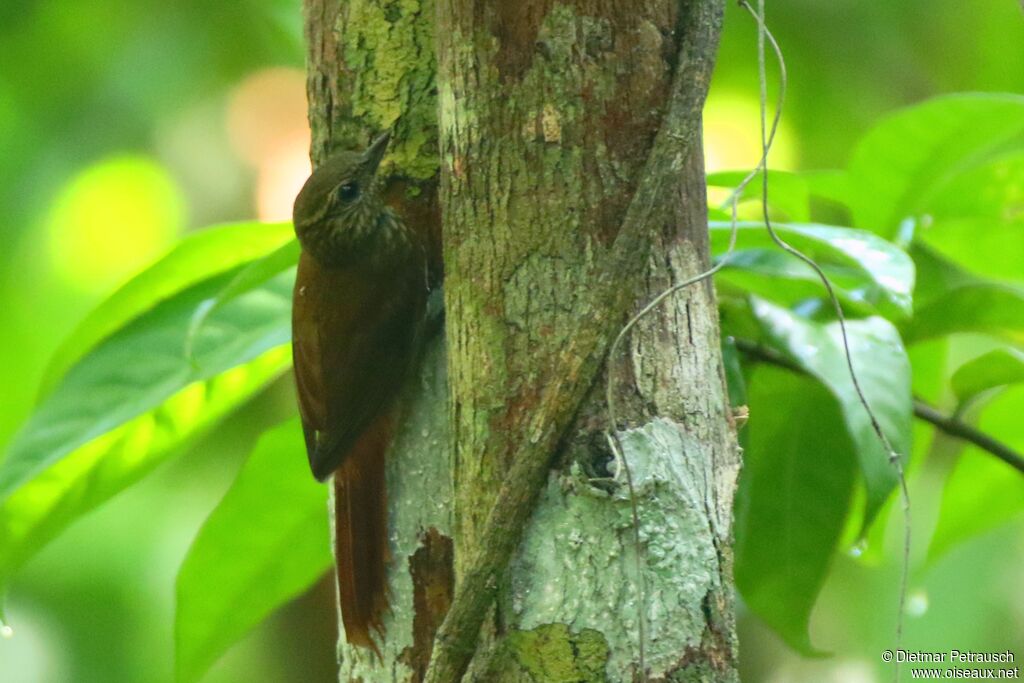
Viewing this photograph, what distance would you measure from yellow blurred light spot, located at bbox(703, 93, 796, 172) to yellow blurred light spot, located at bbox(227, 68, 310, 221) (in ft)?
3.86

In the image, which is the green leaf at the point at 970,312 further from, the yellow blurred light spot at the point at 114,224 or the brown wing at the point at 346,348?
the yellow blurred light spot at the point at 114,224

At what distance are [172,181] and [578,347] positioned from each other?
2.76 m

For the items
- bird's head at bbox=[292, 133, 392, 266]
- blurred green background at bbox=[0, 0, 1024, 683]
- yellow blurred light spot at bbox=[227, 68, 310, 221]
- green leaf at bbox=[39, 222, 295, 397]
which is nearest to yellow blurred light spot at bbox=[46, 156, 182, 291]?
blurred green background at bbox=[0, 0, 1024, 683]

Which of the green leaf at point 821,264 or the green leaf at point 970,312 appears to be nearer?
the green leaf at point 821,264

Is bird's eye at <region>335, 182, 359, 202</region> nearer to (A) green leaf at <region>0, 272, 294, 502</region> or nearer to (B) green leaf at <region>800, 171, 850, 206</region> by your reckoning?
(A) green leaf at <region>0, 272, 294, 502</region>

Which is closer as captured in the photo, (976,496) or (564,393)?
(564,393)

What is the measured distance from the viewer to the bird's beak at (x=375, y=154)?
4.83 feet

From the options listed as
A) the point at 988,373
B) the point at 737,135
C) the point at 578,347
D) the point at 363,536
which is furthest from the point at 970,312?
the point at 737,135

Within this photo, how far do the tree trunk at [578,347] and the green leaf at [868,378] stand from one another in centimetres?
33

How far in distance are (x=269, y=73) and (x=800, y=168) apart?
1613 millimetres

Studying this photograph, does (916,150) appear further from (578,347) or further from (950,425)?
(578,347)

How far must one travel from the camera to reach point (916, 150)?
1.83 metres

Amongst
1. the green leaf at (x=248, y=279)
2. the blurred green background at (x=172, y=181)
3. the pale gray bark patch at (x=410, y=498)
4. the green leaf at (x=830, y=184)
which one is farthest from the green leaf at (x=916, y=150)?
the blurred green background at (x=172, y=181)

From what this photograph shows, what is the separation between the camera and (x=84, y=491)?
1.79m
